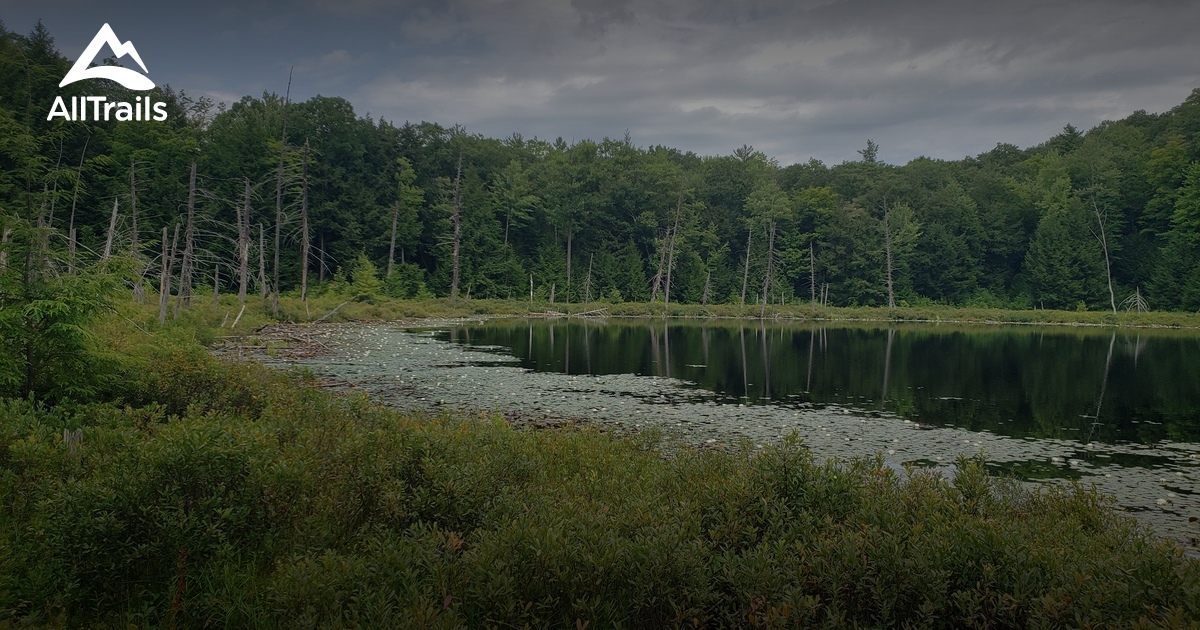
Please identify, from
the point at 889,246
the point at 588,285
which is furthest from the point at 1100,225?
the point at 588,285

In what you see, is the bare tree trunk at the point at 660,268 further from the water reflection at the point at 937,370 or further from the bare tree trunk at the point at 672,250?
the water reflection at the point at 937,370

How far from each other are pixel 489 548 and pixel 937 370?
27.8 meters

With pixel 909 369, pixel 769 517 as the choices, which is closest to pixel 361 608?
pixel 769 517

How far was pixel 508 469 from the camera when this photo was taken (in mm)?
8312

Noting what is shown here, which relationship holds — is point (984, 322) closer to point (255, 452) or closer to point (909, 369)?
point (909, 369)

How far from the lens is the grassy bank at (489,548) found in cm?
482

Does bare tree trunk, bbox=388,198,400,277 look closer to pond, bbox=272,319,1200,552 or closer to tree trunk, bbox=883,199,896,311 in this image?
pond, bbox=272,319,1200,552

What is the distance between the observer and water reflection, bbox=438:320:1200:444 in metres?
18.1

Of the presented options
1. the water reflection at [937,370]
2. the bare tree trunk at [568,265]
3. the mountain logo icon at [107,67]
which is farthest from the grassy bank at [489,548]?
the bare tree trunk at [568,265]

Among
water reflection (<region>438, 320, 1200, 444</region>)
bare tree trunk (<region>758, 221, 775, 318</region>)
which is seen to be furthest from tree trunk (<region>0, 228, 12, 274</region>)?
bare tree trunk (<region>758, 221, 775, 318</region>)

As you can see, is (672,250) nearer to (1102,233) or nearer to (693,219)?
(693,219)

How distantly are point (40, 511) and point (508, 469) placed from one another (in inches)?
180

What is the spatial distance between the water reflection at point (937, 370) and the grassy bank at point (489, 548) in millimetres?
11918

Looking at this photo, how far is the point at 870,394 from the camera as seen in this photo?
21719 millimetres
